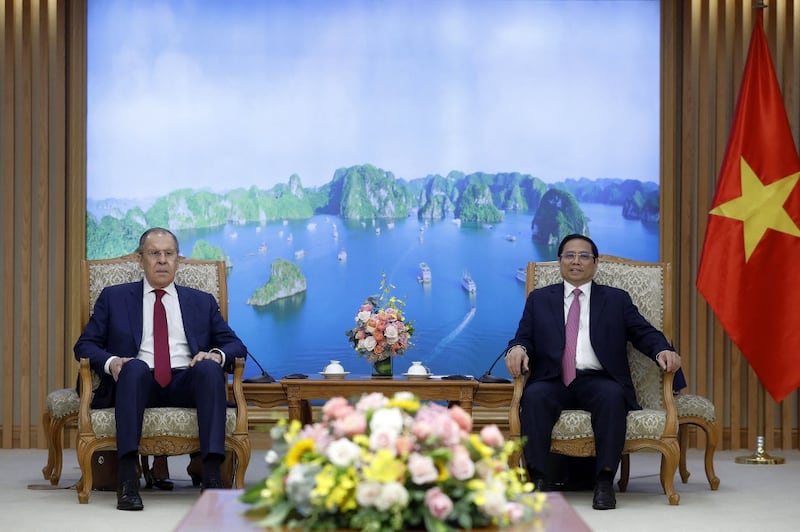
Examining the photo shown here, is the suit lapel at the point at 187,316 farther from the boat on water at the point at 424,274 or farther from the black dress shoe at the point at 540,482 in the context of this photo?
the boat on water at the point at 424,274

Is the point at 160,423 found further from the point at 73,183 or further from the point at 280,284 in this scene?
the point at 73,183

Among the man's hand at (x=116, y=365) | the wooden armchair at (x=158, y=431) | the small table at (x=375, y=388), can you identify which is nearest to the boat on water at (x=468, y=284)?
the small table at (x=375, y=388)

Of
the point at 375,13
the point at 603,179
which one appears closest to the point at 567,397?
the point at 603,179

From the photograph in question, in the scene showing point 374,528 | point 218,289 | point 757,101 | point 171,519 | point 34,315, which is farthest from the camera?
point 34,315

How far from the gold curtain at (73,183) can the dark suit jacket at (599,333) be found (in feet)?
6.55

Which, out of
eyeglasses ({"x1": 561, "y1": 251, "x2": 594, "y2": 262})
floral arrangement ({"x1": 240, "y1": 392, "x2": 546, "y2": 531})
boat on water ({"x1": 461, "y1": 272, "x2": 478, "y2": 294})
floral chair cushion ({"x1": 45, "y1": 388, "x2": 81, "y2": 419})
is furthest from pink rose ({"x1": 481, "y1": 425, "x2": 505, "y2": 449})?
boat on water ({"x1": 461, "y1": 272, "x2": 478, "y2": 294})

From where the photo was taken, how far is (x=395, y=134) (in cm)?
755

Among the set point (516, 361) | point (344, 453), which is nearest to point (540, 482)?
point (516, 361)

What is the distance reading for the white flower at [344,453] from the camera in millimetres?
2346

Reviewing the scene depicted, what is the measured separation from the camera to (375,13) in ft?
24.8

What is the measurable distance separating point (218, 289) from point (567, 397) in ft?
5.93

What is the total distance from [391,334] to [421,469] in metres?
3.37

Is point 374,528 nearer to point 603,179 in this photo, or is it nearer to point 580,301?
point 580,301

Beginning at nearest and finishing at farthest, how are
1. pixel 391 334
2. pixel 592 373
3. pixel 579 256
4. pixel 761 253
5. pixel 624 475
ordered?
pixel 592 373 < pixel 579 256 < pixel 624 475 < pixel 391 334 < pixel 761 253
